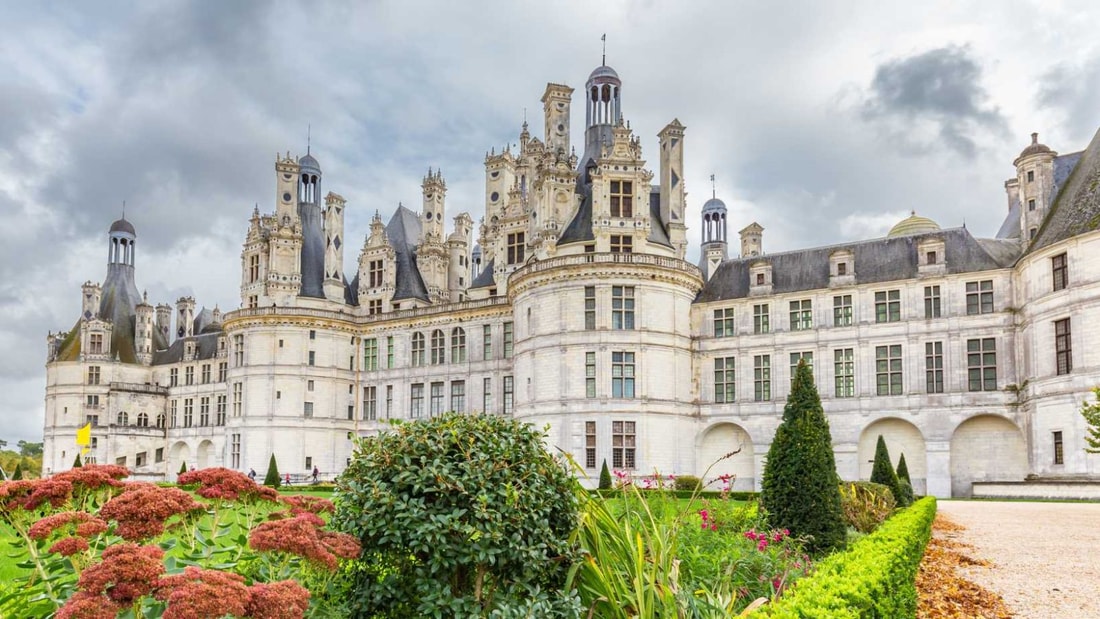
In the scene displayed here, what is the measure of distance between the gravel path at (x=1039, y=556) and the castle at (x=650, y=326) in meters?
9.12

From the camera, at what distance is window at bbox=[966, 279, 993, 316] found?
33.6 metres

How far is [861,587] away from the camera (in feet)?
22.4

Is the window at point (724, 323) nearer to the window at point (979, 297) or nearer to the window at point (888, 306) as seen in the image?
the window at point (888, 306)

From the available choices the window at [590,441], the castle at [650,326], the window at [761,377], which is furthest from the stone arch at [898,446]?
the window at [590,441]

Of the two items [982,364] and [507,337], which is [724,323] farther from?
[507,337]

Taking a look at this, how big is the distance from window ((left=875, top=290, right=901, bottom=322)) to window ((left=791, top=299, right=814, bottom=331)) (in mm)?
2753

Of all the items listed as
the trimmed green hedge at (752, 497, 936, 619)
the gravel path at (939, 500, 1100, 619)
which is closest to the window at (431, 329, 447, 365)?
the gravel path at (939, 500, 1100, 619)

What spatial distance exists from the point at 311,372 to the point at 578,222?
736 inches

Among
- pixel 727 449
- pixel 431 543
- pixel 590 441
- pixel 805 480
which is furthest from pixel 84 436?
pixel 431 543

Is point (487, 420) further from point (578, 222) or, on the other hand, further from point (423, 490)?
point (578, 222)

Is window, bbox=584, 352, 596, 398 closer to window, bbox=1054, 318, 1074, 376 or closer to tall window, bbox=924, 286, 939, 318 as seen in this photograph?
tall window, bbox=924, 286, 939, 318

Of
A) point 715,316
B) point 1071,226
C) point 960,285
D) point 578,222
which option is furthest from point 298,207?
point 1071,226

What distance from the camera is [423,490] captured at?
689 centimetres

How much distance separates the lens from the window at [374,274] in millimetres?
49125
